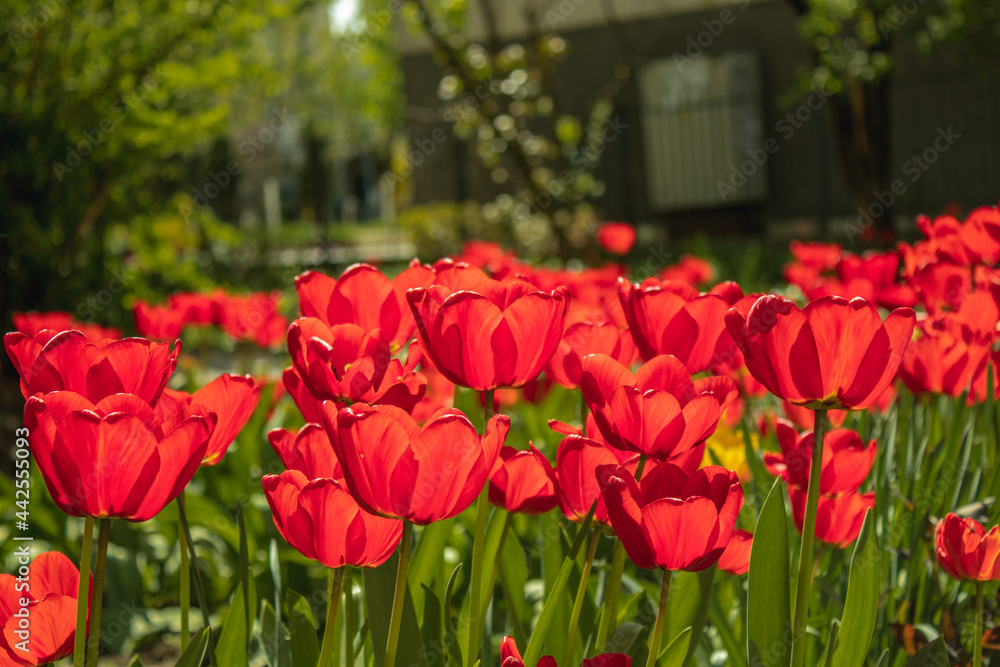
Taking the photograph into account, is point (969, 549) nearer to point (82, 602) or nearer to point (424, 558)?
point (424, 558)

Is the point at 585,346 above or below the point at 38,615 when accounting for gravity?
above

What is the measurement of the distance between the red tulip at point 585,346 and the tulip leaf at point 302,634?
45cm

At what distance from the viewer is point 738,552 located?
1.12 meters

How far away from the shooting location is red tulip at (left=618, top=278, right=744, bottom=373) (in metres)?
1.18

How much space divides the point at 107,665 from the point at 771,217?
13.0 meters

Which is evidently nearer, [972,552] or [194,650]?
[194,650]

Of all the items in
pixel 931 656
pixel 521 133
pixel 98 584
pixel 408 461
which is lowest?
pixel 931 656

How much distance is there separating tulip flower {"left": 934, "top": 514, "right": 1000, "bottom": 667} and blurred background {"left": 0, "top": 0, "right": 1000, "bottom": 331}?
8.09 feet

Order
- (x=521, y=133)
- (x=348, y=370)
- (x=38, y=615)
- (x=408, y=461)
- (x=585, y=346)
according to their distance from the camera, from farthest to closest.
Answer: (x=521, y=133)
(x=585, y=346)
(x=348, y=370)
(x=38, y=615)
(x=408, y=461)

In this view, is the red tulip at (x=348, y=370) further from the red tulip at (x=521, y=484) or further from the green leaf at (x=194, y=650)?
the green leaf at (x=194, y=650)

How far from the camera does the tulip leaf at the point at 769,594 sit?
42.9 inches

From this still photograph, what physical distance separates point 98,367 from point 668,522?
584 millimetres

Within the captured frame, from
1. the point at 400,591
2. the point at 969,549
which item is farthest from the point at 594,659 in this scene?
the point at 969,549

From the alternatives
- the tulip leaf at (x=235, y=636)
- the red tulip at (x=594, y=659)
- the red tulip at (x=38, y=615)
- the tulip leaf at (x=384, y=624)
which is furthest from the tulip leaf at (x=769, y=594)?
the red tulip at (x=38, y=615)
